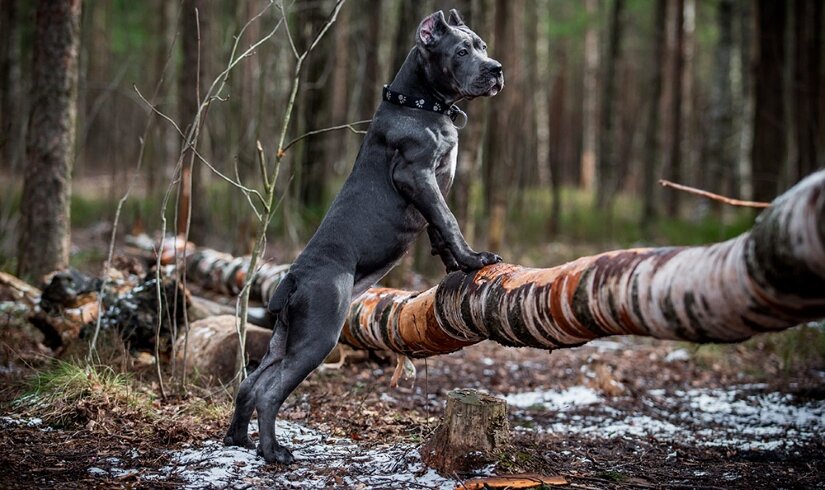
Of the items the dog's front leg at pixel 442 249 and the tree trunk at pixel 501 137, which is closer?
the dog's front leg at pixel 442 249

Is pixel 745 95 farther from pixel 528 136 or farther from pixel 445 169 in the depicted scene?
pixel 445 169

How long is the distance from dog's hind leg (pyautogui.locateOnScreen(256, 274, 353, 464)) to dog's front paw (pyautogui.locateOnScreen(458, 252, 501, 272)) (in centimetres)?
69

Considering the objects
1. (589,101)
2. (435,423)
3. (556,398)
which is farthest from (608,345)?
(589,101)

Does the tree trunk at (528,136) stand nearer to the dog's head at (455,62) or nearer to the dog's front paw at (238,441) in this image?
the dog's head at (455,62)

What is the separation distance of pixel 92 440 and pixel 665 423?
3741 millimetres

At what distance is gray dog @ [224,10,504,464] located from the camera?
402 centimetres

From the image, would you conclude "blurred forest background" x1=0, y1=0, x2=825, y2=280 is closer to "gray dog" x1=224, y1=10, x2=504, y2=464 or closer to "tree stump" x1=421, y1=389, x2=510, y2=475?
"gray dog" x1=224, y1=10, x2=504, y2=464

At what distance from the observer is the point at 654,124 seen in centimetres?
1627

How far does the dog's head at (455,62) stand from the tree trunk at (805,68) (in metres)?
9.75

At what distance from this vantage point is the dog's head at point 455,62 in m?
4.18

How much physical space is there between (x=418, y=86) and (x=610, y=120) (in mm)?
14796

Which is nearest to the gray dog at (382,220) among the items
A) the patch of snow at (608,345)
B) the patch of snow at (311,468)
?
the patch of snow at (311,468)

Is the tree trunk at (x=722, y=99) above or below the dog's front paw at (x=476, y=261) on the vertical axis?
above

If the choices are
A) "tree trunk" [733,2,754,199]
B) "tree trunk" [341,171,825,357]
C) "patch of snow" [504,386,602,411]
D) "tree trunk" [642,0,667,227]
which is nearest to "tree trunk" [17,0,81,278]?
"tree trunk" [341,171,825,357]
